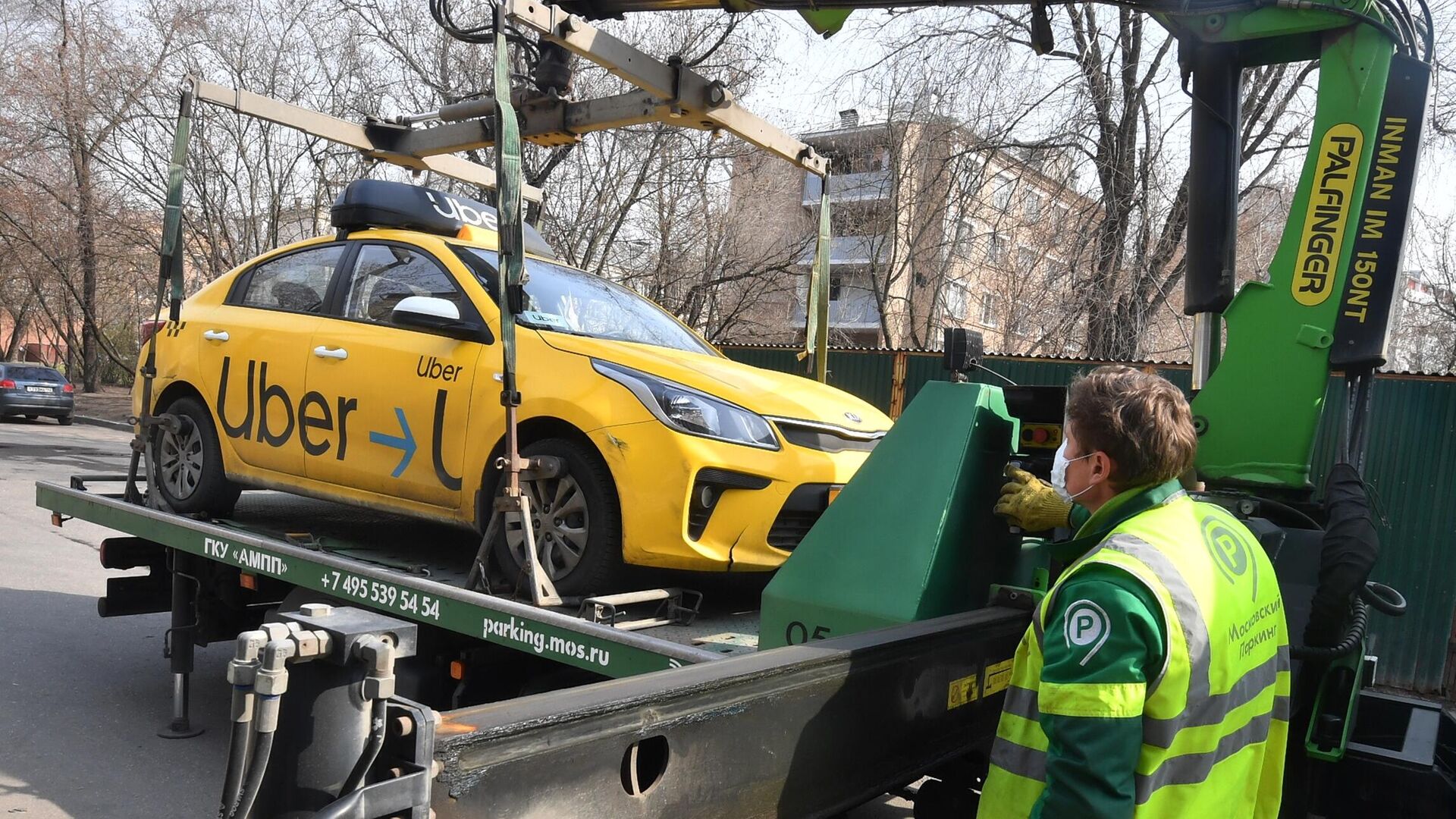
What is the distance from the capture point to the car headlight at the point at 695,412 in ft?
12.5

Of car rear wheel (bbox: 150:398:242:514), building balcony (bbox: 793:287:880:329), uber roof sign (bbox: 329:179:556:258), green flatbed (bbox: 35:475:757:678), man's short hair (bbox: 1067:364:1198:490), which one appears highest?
building balcony (bbox: 793:287:880:329)

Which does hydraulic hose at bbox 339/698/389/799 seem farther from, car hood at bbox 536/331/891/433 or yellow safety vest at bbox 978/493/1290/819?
car hood at bbox 536/331/891/433

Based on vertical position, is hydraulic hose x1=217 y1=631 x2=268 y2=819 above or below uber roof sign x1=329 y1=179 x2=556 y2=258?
below

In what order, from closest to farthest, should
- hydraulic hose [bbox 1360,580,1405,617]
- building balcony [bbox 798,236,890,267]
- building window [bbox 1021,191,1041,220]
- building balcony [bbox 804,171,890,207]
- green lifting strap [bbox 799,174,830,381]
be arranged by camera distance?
hydraulic hose [bbox 1360,580,1405,617]
green lifting strap [bbox 799,174,830,381]
building window [bbox 1021,191,1041,220]
building balcony [bbox 804,171,890,207]
building balcony [bbox 798,236,890,267]

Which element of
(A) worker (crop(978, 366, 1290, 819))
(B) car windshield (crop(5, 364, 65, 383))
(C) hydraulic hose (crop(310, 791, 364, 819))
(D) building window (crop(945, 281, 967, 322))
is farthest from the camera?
(B) car windshield (crop(5, 364, 65, 383))

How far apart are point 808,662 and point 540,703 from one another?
59cm

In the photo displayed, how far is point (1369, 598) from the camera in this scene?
2.69m

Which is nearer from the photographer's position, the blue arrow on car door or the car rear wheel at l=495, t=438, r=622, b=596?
the car rear wheel at l=495, t=438, r=622, b=596

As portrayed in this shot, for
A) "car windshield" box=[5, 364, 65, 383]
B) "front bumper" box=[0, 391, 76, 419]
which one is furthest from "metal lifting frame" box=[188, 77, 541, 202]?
"car windshield" box=[5, 364, 65, 383]

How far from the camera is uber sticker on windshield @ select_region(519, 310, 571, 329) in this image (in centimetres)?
436

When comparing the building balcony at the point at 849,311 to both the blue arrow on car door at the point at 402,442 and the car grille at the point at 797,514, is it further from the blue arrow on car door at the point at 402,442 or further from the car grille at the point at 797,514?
the car grille at the point at 797,514

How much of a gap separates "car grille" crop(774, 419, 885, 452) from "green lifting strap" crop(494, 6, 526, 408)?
41.3 inches

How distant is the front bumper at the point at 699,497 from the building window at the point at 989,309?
1392 cm

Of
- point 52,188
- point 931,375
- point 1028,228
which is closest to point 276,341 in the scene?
point 931,375
